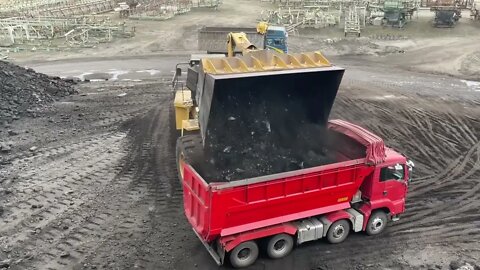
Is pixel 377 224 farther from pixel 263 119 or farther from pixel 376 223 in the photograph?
pixel 263 119

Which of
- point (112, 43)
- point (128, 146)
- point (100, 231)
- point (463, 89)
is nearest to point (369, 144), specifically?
point (100, 231)

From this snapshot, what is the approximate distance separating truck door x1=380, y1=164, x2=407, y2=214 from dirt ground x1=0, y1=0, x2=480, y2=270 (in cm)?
70

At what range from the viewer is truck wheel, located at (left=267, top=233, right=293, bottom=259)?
948 centimetres

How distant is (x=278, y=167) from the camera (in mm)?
10133

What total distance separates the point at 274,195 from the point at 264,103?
1926mm

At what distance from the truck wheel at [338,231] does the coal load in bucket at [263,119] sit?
4.38 ft

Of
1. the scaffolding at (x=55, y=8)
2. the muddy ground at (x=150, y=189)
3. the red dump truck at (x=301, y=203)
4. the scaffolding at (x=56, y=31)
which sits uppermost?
the scaffolding at (x=55, y=8)

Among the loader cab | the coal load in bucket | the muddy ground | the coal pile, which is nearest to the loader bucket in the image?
the coal load in bucket

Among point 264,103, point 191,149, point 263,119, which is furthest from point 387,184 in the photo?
point 191,149

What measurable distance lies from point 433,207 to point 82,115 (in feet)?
39.7

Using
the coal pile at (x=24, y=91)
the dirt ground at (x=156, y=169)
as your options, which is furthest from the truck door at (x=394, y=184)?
the coal pile at (x=24, y=91)

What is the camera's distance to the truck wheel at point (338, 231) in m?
10.1

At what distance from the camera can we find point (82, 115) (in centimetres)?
1769

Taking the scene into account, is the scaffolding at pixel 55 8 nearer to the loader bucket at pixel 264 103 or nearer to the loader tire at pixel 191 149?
the loader tire at pixel 191 149
